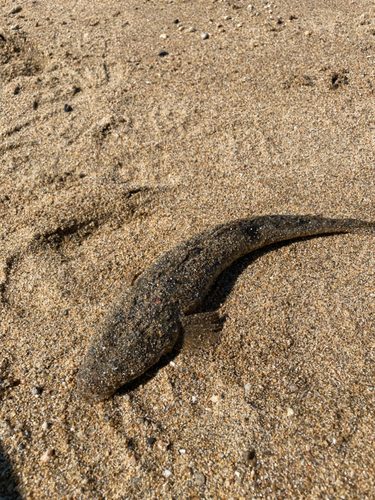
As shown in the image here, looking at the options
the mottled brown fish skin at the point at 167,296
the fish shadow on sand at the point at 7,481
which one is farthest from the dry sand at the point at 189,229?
the mottled brown fish skin at the point at 167,296

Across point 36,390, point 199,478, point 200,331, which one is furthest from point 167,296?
point 199,478

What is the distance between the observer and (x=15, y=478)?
251 cm

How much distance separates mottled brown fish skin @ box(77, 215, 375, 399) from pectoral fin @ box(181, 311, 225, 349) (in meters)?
0.05

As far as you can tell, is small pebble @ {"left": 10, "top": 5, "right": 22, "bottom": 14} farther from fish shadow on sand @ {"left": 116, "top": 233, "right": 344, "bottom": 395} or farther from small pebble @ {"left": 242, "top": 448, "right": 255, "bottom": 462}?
small pebble @ {"left": 242, "top": 448, "right": 255, "bottom": 462}

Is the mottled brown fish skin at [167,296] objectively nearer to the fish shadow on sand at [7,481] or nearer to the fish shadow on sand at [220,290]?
the fish shadow on sand at [220,290]

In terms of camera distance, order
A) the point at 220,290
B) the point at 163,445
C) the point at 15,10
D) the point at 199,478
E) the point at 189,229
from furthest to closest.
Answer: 1. the point at 15,10
2. the point at 189,229
3. the point at 220,290
4. the point at 163,445
5. the point at 199,478

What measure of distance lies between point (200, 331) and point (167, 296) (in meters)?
0.38

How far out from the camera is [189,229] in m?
3.94

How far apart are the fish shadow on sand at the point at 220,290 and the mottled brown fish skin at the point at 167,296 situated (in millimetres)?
101

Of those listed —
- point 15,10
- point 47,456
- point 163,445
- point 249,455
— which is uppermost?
point 15,10

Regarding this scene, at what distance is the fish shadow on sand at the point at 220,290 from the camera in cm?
296

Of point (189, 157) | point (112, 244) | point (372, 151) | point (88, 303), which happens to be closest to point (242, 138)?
point (189, 157)

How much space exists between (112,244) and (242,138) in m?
2.14

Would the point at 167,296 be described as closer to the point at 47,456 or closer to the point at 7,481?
the point at 47,456
